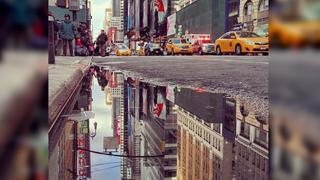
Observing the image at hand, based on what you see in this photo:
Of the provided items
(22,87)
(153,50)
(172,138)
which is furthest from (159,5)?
(22,87)

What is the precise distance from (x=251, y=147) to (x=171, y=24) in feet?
141

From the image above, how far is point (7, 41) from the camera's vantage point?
297mm

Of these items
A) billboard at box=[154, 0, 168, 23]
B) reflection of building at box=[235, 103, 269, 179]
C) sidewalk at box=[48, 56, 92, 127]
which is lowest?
reflection of building at box=[235, 103, 269, 179]

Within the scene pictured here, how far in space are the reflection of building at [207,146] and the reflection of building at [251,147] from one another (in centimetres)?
3

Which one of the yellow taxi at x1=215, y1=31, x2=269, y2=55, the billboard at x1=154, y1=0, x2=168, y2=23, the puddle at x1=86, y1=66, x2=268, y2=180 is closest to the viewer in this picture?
the puddle at x1=86, y1=66, x2=268, y2=180

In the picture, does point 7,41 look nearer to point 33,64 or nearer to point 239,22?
point 33,64

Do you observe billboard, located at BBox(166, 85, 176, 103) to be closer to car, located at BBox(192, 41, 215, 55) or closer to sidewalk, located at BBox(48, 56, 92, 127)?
sidewalk, located at BBox(48, 56, 92, 127)

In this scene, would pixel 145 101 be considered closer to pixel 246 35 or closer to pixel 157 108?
pixel 157 108

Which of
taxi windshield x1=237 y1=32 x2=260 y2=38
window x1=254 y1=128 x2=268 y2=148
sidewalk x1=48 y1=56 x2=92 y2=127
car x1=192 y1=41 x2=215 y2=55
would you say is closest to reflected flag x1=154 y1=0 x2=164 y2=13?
car x1=192 y1=41 x2=215 y2=55

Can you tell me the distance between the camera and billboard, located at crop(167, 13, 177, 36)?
42438 mm

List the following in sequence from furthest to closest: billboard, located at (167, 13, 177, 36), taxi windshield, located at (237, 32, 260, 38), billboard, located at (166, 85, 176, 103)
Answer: billboard, located at (167, 13, 177, 36) → taxi windshield, located at (237, 32, 260, 38) → billboard, located at (166, 85, 176, 103)

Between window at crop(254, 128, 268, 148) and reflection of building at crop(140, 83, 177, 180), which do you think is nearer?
window at crop(254, 128, 268, 148)

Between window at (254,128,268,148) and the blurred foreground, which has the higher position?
the blurred foreground

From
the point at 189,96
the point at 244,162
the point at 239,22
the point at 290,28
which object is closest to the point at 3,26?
the point at 290,28
